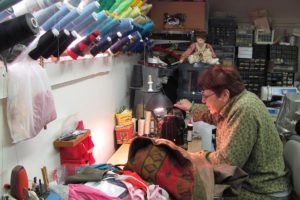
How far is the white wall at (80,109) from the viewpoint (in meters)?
1.27

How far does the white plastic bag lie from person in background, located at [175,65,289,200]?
0.99m

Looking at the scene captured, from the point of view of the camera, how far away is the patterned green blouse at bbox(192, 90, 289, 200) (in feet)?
6.11

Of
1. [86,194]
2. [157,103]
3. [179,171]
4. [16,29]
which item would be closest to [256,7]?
[157,103]

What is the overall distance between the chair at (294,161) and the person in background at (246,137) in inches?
1.9

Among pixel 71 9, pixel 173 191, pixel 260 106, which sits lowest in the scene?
pixel 173 191

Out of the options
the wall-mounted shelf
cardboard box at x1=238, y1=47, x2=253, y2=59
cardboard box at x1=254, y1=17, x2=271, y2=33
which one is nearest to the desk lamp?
the wall-mounted shelf

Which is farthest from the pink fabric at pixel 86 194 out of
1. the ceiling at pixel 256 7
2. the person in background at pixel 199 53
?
the ceiling at pixel 256 7

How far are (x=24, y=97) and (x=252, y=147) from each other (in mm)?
1218

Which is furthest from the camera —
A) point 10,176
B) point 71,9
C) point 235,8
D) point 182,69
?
point 235,8

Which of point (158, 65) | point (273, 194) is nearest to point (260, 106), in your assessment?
point (273, 194)

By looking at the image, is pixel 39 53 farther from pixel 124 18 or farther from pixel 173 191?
pixel 124 18

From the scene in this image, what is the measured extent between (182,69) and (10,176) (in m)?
2.83

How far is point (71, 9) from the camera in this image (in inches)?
55.5

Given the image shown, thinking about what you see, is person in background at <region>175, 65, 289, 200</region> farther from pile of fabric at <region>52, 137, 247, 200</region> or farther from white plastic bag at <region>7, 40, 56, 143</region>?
white plastic bag at <region>7, 40, 56, 143</region>
